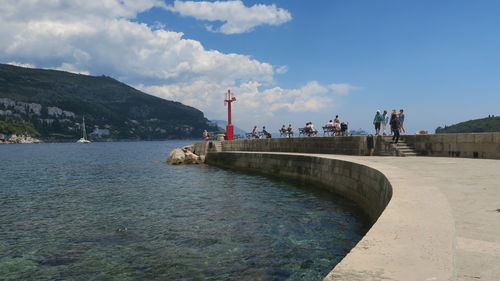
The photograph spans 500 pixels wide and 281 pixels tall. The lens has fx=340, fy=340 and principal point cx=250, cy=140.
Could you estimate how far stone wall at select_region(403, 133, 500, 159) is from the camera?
44.2ft

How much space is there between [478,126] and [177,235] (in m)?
115

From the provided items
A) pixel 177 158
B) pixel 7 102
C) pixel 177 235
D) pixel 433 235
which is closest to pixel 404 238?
pixel 433 235

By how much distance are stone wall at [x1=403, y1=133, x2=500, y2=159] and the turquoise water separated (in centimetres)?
594

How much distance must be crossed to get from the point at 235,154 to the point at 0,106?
201189mm

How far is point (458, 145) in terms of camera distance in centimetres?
1470

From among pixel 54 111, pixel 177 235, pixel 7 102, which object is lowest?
pixel 177 235

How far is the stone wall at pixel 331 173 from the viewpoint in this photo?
8859 mm

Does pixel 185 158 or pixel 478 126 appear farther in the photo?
pixel 478 126

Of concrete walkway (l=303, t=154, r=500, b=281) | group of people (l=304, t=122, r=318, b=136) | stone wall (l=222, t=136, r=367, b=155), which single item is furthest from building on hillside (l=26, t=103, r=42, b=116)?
concrete walkway (l=303, t=154, r=500, b=281)

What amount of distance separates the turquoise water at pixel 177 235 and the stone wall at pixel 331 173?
54 cm

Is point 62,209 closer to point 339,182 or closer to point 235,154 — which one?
point 339,182

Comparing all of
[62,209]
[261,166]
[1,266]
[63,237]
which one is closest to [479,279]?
[1,266]

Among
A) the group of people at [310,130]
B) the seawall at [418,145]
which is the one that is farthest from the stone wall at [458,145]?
the group of people at [310,130]

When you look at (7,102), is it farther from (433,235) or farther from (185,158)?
(433,235)
